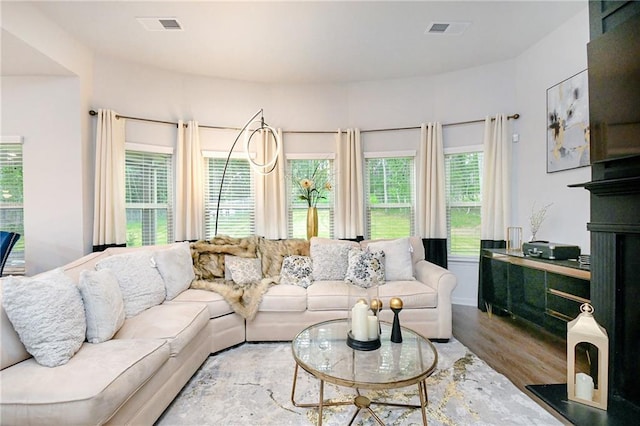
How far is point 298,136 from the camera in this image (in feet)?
14.8

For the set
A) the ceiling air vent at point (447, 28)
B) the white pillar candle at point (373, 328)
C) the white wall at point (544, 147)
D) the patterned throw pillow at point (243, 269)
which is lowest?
the white pillar candle at point (373, 328)

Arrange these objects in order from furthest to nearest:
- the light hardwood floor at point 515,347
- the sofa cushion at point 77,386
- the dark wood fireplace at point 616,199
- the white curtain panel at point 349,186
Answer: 1. the white curtain panel at point 349,186
2. the light hardwood floor at point 515,347
3. the dark wood fireplace at point 616,199
4. the sofa cushion at point 77,386

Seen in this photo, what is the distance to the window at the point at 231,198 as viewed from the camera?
172 inches

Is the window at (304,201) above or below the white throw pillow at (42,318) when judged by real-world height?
above

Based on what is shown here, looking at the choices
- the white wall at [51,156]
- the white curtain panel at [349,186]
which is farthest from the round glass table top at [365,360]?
the white wall at [51,156]

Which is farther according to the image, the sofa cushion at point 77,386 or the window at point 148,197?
the window at point 148,197

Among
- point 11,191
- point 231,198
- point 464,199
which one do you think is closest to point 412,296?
point 464,199

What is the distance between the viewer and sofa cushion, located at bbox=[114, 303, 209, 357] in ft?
6.57

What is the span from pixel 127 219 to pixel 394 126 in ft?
12.5

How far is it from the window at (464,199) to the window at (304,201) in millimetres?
1686

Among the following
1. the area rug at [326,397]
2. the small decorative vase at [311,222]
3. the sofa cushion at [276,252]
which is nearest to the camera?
the area rug at [326,397]

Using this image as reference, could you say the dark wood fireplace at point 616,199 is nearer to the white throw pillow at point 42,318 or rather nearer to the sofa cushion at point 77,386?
the sofa cushion at point 77,386

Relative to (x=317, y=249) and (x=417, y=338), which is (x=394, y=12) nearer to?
(x=317, y=249)

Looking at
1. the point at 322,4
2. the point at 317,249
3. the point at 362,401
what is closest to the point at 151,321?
the point at 362,401
